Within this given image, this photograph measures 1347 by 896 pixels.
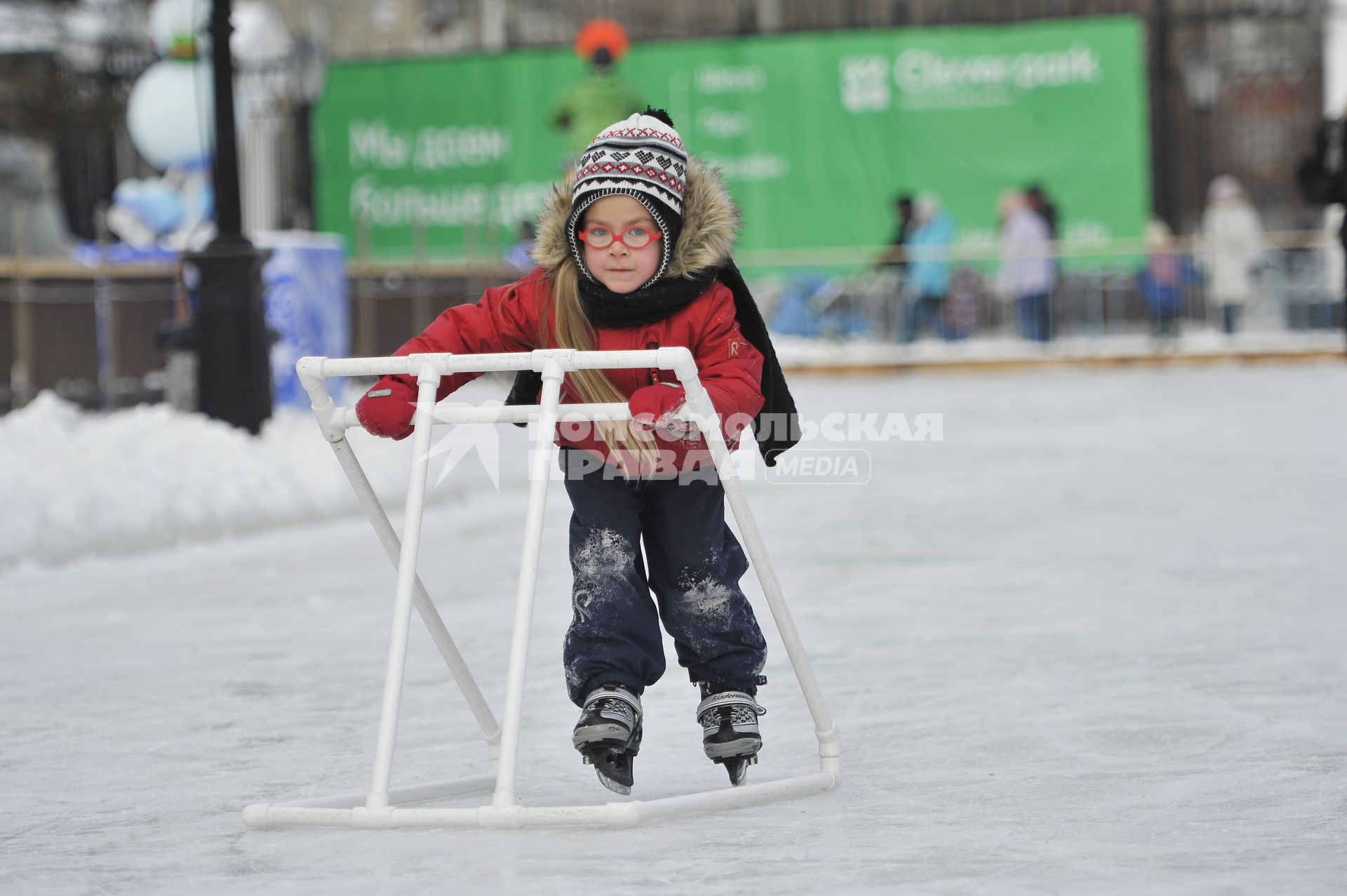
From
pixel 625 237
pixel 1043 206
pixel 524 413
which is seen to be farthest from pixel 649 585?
pixel 1043 206

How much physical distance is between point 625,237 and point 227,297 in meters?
7.15

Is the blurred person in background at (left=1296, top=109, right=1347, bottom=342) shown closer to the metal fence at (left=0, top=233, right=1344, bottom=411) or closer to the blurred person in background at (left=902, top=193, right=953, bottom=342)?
the metal fence at (left=0, top=233, right=1344, bottom=411)

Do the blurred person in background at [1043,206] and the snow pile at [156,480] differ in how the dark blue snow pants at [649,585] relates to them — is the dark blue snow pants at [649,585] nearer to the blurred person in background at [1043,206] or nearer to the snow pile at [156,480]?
the snow pile at [156,480]

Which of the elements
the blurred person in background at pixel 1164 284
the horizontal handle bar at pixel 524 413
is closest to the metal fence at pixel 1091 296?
the blurred person in background at pixel 1164 284

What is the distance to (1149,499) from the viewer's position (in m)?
9.06

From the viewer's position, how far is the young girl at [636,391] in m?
3.70

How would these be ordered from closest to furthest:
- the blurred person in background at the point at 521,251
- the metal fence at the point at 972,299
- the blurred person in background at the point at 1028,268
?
1. the metal fence at the point at 972,299
2. the blurred person in background at the point at 521,251
3. the blurred person in background at the point at 1028,268

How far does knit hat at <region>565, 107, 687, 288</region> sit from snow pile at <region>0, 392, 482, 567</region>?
443 centimetres

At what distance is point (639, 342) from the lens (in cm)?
374

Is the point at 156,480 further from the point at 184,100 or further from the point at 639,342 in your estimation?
the point at 184,100

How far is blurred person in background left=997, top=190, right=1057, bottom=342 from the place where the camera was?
20.8m

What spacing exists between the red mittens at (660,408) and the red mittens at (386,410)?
0.41 metres

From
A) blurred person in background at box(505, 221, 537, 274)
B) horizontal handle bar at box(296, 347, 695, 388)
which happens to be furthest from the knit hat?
blurred person in background at box(505, 221, 537, 274)

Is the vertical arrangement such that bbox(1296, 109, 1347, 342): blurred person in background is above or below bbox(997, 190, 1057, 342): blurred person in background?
above
